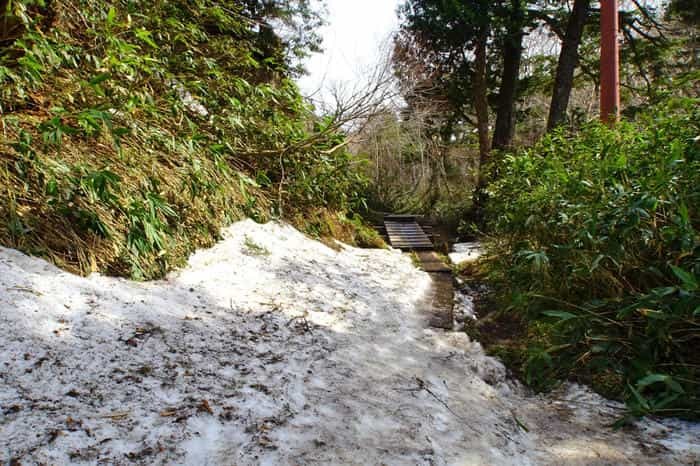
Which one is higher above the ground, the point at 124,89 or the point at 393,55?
the point at 393,55

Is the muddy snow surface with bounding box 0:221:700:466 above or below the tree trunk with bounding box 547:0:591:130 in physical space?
below

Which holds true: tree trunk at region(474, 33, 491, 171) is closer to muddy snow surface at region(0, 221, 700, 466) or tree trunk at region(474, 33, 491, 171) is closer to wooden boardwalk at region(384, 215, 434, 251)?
wooden boardwalk at region(384, 215, 434, 251)

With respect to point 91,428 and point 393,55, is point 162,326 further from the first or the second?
point 393,55

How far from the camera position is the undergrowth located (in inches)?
84.5

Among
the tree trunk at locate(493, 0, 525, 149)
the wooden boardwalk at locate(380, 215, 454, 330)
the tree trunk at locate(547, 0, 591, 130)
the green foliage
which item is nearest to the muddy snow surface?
the green foliage

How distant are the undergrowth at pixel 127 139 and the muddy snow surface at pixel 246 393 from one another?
326 mm

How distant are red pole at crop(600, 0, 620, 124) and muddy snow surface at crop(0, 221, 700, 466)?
10.3 feet

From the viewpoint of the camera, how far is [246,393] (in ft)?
5.08

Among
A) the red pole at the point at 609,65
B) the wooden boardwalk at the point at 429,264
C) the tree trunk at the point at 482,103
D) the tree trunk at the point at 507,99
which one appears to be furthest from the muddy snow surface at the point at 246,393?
the tree trunk at the point at 482,103

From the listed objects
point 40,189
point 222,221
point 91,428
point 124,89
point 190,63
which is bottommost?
point 91,428

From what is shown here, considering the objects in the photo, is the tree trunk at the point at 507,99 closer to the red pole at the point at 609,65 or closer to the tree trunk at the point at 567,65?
the tree trunk at the point at 567,65

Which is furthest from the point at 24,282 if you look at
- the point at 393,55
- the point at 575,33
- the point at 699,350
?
the point at 575,33

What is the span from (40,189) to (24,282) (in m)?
0.72

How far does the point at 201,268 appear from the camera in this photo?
2.81 meters
